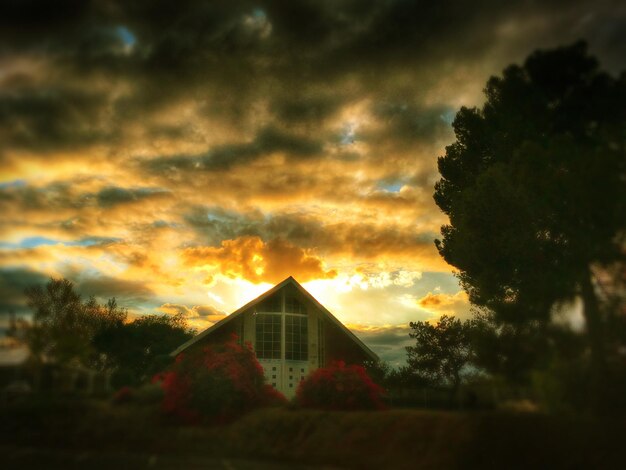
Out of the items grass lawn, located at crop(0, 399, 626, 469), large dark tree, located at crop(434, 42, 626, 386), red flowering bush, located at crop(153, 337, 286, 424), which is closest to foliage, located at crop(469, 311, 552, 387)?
large dark tree, located at crop(434, 42, 626, 386)

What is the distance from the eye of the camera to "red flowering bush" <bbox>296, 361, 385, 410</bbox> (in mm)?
22083

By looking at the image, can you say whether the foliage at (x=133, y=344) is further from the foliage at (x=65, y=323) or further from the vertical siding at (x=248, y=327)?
the vertical siding at (x=248, y=327)

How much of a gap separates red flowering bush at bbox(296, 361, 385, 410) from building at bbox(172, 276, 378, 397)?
9.20 meters

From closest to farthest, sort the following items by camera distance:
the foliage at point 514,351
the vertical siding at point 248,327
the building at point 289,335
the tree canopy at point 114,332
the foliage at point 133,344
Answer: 1. the foliage at point 514,351
2. the building at point 289,335
3. the vertical siding at point 248,327
4. the tree canopy at point 114,332
5. the foliage at point 133,344

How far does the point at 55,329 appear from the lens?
23484mm

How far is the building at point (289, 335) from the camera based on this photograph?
32.4m

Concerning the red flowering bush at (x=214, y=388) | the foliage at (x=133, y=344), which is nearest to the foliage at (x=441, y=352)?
the red flowering bush at (x=214, y=388)

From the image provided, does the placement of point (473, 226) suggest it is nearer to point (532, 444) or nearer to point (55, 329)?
point (532, 444)

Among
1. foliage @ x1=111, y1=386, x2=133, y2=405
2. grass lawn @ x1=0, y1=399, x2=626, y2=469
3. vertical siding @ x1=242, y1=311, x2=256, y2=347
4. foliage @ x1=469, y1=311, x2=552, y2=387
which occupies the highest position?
vertical siding @ x1=242, y1=311, x2=256, y2=347

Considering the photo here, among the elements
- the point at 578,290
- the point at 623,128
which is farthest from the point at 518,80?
the point at 578,290

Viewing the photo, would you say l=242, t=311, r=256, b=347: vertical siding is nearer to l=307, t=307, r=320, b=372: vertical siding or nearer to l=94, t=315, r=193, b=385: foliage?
l=307, t=307, r=320, b=372: vertical siding

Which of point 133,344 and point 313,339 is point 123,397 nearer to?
point 313,339

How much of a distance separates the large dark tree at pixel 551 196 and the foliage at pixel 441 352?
37.4ft

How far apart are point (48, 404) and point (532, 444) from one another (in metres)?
17.1
